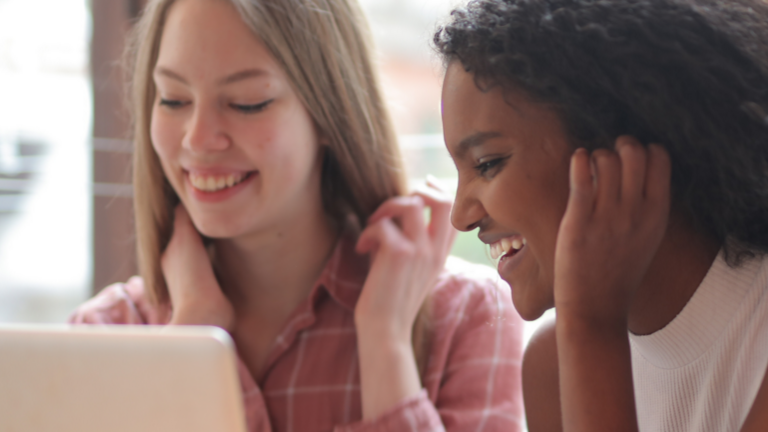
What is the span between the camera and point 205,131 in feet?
3.86

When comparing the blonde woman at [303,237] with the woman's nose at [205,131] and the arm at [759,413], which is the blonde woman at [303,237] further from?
the arm at [759,413]

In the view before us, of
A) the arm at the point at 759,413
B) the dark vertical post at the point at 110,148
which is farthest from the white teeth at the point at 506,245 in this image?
the dark vertical post at the point at 110,148

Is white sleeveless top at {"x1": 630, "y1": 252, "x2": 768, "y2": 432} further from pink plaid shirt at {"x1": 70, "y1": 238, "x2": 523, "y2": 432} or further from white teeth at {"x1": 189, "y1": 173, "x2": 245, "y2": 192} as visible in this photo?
white teeth at {"x1": 189, "y1": 173, "x2": 245, "y2": 192}

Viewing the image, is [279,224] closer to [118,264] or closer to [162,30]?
[162,30]

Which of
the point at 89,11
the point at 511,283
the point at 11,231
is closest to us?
the point at 511,283

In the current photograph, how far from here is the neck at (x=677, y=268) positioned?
2.62 feet

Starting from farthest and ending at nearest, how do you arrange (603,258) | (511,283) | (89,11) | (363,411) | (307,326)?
(89,11), (307,326), (363,411), (511,283), (603,258)

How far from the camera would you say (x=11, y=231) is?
2588 mm

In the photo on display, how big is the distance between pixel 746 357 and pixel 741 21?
0.35 meters

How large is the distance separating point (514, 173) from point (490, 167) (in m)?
0.04

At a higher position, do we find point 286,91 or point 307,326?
point 286,91

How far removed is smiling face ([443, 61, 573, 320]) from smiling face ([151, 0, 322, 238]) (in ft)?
1.46

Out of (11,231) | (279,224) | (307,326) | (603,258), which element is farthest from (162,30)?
(11,231)

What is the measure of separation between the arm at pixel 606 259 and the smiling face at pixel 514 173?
0.05 meters
